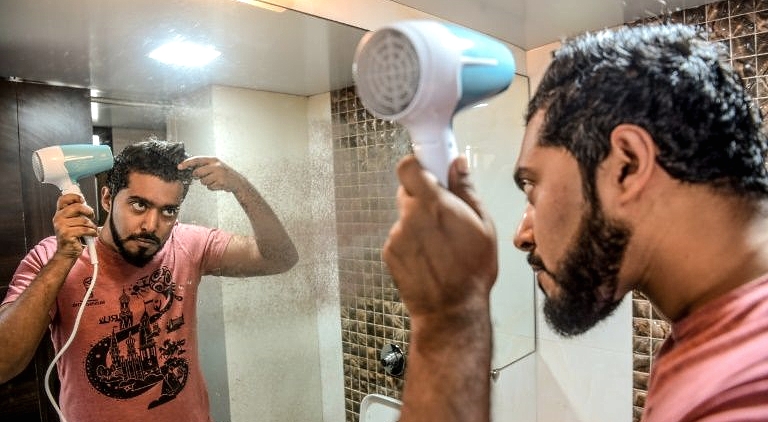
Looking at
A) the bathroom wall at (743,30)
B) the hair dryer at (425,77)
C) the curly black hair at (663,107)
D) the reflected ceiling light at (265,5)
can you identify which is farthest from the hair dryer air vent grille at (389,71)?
the bathroom wall at (743,30)

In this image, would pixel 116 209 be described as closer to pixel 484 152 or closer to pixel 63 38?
pixel 63 38

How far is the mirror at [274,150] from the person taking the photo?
762mm

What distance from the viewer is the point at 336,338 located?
127cm

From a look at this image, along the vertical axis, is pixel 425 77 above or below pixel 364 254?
above

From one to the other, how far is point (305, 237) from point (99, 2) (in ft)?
1.99

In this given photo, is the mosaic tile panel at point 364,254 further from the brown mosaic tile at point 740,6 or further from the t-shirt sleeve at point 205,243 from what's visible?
the brown mosaic tile at point 740,6

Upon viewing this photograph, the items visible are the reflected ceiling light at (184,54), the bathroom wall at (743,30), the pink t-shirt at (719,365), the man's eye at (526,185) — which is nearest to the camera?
the pink t-shirt at (719,365)

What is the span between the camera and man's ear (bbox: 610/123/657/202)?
0.50 m

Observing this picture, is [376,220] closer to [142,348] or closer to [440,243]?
[142,348]

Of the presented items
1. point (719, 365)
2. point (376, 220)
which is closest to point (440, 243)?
point (719, 365)

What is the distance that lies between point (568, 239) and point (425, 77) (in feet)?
0.87

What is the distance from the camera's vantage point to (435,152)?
0.48 meters

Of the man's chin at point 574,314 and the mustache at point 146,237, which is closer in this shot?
the man's chin at point 574,314

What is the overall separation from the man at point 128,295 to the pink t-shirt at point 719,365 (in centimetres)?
73
